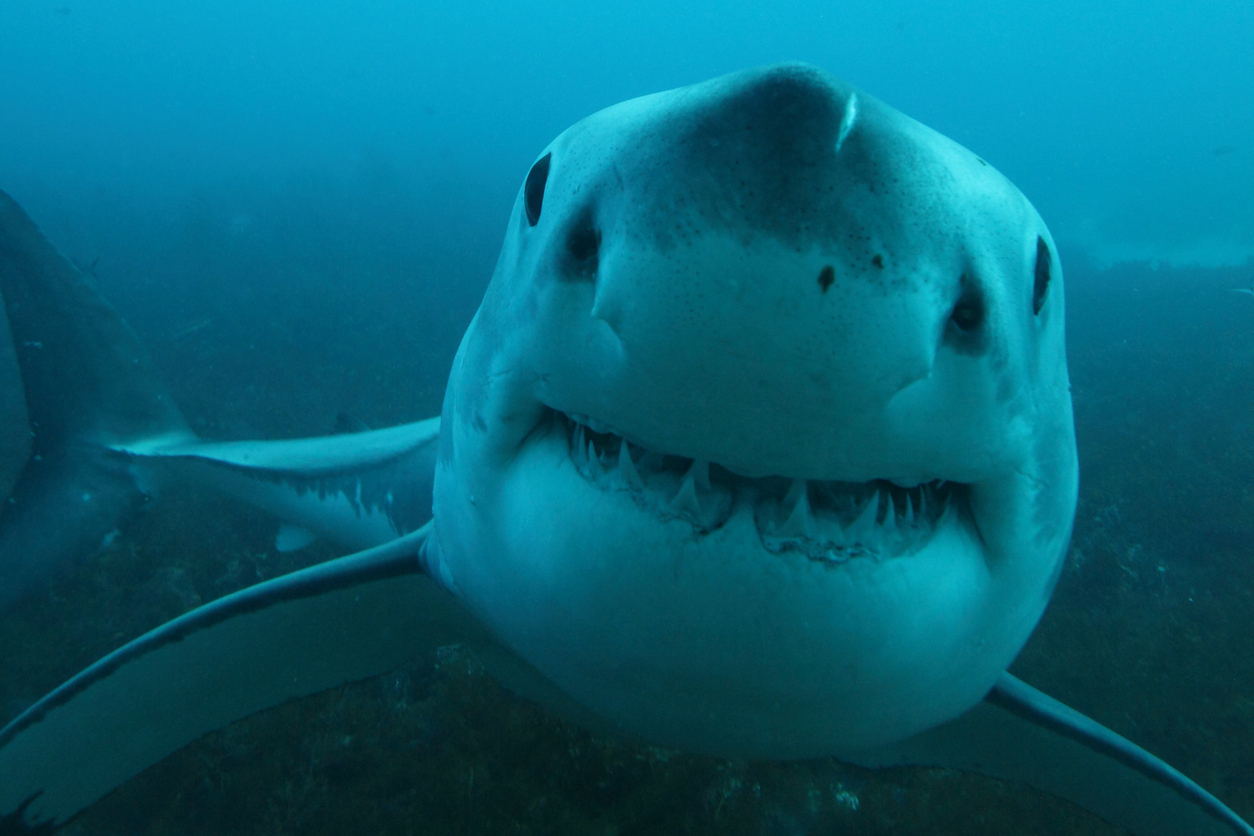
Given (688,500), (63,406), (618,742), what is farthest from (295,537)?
(688,500)

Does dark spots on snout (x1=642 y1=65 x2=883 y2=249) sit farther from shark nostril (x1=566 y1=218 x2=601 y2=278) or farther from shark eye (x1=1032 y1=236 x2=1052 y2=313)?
shark eye (x1=1032 y1=236 x2=1052 y2=313)

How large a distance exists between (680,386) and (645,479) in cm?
30

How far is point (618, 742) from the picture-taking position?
3.55m

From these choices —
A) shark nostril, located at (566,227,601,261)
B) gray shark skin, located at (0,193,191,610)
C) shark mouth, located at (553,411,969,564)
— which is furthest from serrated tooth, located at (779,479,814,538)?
gray shark skin, located at (0,193,191,610)

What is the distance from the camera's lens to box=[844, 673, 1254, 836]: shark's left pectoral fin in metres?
2.49

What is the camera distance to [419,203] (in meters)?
28.0

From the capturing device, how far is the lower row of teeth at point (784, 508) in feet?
3.55

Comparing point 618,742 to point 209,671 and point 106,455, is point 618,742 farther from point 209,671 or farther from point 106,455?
point 106,455

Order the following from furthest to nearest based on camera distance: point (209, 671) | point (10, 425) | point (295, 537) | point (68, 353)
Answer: point (10, 425), point (295, 537), point (68, 353), point (209, 671)

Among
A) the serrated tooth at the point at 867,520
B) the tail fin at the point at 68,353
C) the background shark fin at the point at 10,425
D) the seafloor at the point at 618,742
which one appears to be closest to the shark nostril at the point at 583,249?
the serrated tooth at the point at 867,520

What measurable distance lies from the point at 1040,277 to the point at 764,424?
0.68 metres

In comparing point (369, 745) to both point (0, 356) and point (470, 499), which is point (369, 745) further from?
point (0, 356)

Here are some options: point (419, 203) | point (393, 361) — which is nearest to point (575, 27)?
point (419, 203)

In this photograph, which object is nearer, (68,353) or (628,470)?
(628,470)
